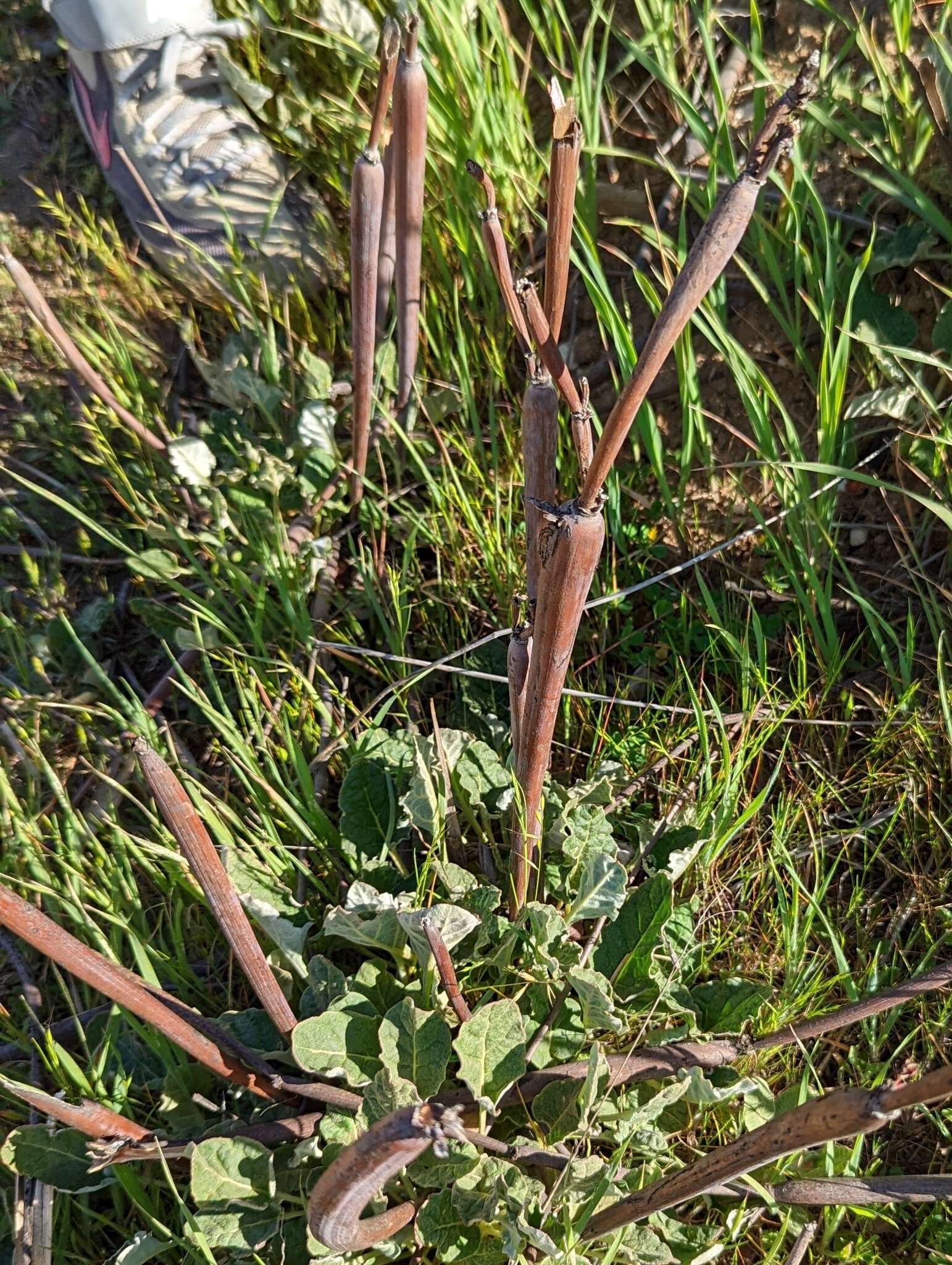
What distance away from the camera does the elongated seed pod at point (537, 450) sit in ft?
2.85

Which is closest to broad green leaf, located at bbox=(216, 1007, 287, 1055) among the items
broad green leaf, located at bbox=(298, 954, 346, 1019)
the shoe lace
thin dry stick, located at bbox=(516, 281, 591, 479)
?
broad green leaf, located at bbox=(298, 954, 346, 1019)

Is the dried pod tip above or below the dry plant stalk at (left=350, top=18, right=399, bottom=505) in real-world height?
above

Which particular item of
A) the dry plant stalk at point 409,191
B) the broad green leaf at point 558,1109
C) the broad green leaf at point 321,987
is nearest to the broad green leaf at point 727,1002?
the broad green leaf at point 558,1109

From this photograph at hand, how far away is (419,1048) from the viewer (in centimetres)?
102

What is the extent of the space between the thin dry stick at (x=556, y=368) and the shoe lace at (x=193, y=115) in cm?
143

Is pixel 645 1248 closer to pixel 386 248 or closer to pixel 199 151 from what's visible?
pixel 386 248

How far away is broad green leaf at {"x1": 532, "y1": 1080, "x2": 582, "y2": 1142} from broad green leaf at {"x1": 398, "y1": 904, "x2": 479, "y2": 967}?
0.20 meters

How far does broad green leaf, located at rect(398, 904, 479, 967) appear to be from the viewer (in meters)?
1.03

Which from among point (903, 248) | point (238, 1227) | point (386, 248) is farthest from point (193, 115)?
point (238, 1227)

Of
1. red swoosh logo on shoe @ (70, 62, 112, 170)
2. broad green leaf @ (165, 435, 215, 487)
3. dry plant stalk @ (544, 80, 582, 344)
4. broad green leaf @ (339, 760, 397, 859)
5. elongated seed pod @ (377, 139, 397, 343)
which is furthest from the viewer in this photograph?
red swoosh logo on shoe @ (70, 62, 112, 170)

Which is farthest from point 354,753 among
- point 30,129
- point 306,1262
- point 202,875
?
point 30,129

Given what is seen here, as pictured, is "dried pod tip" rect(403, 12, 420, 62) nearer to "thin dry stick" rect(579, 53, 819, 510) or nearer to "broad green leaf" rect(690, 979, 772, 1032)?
"thin dry stick" rect(579, 53, 819, 510)

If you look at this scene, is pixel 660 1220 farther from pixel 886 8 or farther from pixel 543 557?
pixel 886 8

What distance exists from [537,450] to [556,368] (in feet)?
0.53
